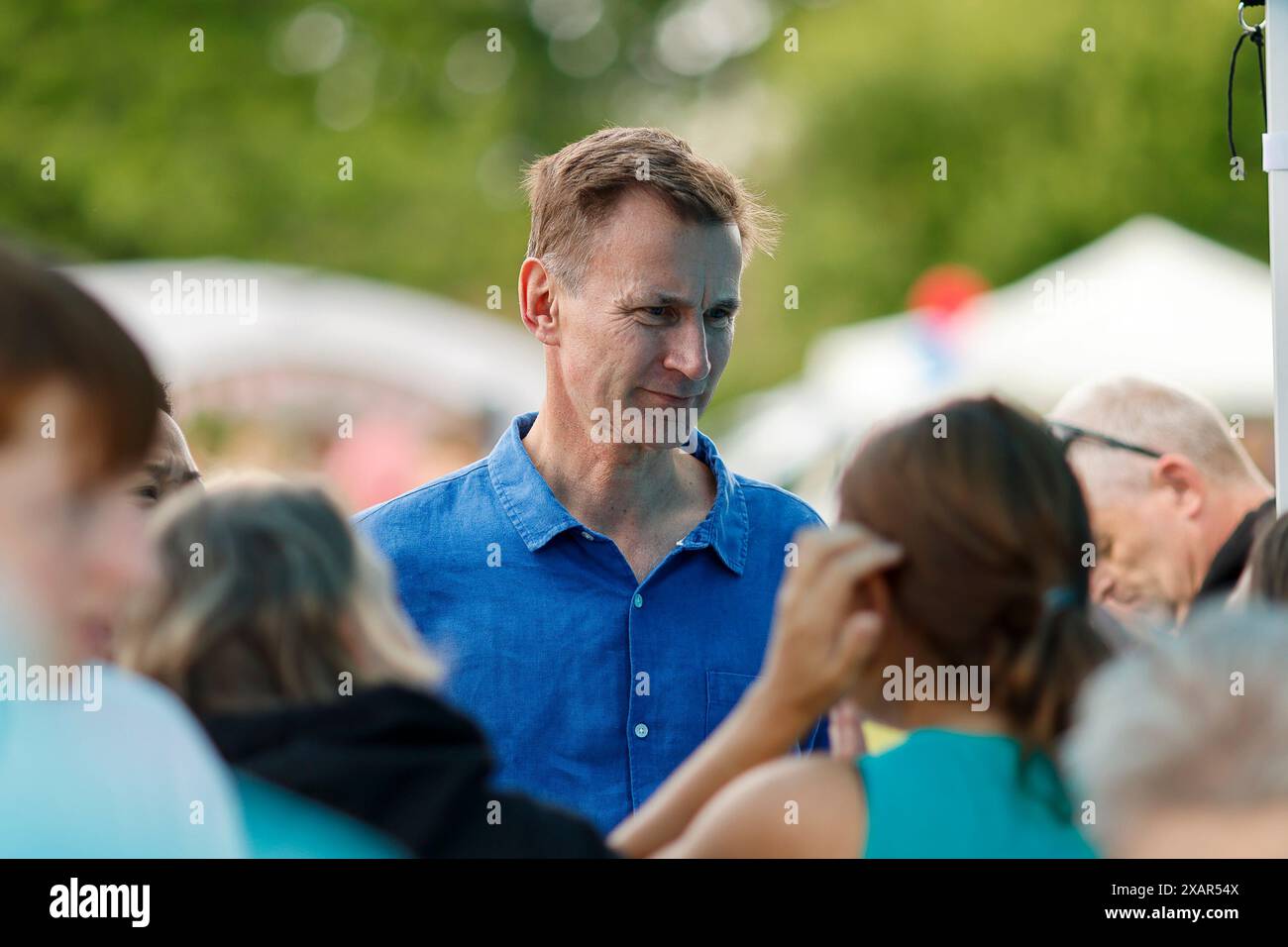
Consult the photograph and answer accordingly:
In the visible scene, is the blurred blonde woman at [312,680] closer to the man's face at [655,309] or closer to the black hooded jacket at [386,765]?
the black hooded jacket at [386,765]

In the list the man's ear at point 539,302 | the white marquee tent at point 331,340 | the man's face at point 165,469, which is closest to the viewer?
the man's face at point 165,469

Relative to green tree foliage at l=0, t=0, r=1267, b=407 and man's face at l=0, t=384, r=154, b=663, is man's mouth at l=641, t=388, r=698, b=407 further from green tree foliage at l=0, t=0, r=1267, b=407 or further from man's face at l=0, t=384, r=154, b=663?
green tree foliage at l=0, t=0, r=1267, b=407

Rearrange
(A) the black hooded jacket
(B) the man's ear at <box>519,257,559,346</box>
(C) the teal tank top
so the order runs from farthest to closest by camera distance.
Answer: (B) the man's ear at <box>519,257,559,346</box>, (C) the teal tank top, (A) the black hooded jacket

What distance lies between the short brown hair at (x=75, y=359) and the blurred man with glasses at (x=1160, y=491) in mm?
1679

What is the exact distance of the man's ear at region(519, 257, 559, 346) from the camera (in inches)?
102

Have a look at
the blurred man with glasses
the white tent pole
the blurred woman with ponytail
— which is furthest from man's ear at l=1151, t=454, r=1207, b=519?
the blurred woman with ponytail

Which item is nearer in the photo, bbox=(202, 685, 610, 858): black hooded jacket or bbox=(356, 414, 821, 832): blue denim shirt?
bbox=(202, 685, 610, 858): black hooded jacket

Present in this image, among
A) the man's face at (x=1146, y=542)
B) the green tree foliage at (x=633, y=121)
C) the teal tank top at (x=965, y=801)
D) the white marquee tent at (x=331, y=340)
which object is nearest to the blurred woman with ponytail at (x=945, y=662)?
the teal tank top at (x=965, y=801)

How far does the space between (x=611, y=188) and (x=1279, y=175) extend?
1.04m

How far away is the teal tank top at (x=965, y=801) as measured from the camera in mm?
1579

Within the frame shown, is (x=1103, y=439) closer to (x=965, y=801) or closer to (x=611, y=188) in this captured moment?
(x=611, y=188)

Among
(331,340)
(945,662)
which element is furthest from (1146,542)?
(331,340)

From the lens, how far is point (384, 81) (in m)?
15.0

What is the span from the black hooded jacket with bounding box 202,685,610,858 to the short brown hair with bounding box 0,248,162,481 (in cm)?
30
